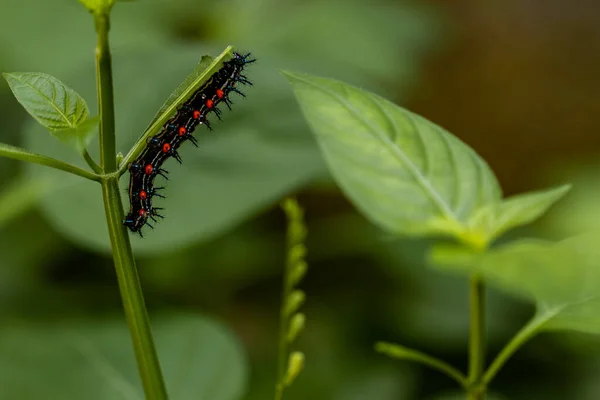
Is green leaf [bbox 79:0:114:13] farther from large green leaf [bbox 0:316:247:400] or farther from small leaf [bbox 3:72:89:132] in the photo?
large green leaf [bbox 0:316:247:400]

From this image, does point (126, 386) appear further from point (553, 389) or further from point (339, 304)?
point (553, 389)

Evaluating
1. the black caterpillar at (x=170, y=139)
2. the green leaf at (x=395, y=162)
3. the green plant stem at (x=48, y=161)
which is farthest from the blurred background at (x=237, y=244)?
the green plant stem at (x=48, y=161)

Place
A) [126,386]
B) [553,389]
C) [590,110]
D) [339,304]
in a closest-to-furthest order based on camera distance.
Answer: [126,386], [553,389], [339,304], [590,110]

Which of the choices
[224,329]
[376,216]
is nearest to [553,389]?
[224,329]

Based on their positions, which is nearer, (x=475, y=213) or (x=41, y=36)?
(x=475, y=213)

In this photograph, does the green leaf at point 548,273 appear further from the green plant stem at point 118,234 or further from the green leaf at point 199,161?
the green leaf at point 199,161

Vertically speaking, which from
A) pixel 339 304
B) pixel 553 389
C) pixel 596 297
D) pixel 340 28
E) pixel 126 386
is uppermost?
pixel 340 28

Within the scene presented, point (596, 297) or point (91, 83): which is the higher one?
point (91, 83)

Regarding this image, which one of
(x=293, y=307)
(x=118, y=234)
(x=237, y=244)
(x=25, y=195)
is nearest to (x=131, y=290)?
(x=118, y=234)
